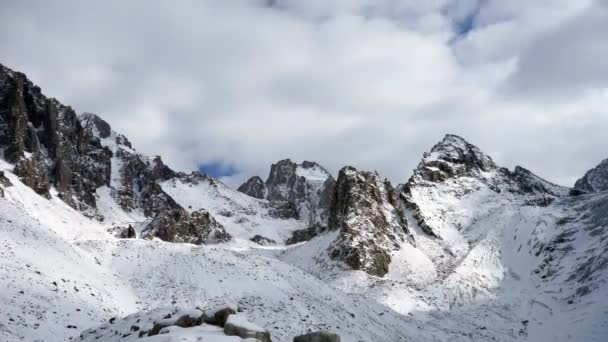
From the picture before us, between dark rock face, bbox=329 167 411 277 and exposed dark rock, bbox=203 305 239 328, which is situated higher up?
dark rock face, bbox=329 167 411 277

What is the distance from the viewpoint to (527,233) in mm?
78000

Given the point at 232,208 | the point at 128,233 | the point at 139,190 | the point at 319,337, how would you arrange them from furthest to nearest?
the point at 232,208 → the point at 139,190 → the point at 128,233 → the point at 319,337

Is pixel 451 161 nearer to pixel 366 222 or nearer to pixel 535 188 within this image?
pixel 535 188

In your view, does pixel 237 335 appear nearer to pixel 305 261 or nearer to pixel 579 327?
pixel 579 327

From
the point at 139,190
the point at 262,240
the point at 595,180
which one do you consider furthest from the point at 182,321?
the point at 595,180

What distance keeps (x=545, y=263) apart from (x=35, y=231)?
2386 inches

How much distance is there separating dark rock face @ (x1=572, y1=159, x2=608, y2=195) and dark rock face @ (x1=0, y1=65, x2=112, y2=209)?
144842 millimetres

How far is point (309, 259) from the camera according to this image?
266 feet

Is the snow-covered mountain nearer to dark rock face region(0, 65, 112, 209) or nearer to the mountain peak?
dark rock face region(0, 65, 112, 209)

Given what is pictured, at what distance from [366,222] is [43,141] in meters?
85.2

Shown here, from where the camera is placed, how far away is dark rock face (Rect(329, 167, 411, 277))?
242 ft

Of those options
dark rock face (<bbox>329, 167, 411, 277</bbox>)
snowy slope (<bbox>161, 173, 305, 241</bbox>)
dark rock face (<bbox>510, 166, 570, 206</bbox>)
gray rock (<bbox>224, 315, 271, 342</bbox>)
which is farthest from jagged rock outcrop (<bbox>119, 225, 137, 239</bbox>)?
gray rock (<bbox>224, 315, 271, 342</bbox>)

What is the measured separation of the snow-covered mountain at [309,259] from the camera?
32188 mm

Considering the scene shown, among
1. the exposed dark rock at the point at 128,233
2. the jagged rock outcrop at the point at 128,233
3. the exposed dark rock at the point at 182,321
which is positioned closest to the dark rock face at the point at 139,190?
the jagged rock outcrop at the point at 128,233
